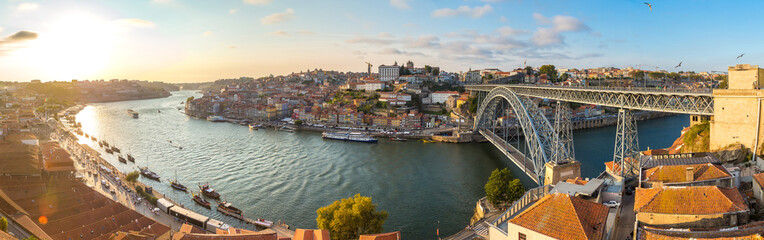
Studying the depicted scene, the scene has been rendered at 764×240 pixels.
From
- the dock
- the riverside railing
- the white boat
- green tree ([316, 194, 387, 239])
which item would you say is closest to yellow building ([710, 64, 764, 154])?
the riverside railing

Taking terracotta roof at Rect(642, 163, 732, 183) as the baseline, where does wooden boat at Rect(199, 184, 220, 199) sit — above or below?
below

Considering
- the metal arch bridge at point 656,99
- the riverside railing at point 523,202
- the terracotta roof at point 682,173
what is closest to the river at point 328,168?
the riverside railing at point 523,202

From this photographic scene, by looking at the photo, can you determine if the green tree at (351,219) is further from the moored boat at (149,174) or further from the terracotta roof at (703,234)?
the moored boat at (149,174)

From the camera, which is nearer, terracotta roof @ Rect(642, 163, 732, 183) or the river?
terracotta roof @ Rect(642, 163, 732, 183)

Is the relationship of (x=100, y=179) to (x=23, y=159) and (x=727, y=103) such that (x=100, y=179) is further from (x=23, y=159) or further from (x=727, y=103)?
(x=727, y=103)

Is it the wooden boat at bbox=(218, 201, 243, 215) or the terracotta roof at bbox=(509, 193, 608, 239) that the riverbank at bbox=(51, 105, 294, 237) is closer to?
the wooden boat at bbox=(218, 201, 243, 215)

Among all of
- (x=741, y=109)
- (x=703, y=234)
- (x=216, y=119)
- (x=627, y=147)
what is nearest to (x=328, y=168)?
(x=627, y=147)
